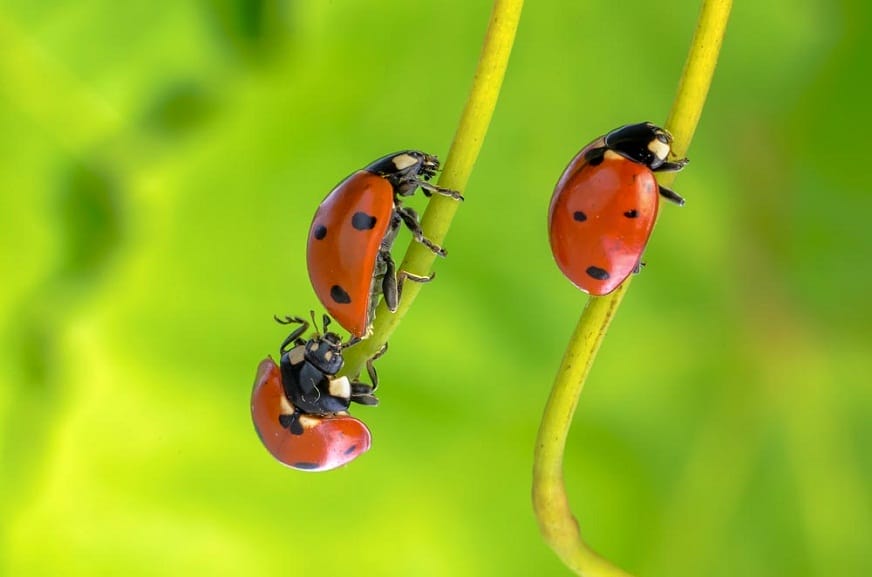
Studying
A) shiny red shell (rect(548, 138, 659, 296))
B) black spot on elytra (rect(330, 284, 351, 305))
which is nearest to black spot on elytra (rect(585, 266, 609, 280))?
shiny red shell (rect(548, 138, 659, 296))

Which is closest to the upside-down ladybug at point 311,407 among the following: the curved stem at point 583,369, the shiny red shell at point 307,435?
the shiny red shell at point 307,435

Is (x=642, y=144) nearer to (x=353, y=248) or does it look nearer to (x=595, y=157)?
(x=595, y=157)

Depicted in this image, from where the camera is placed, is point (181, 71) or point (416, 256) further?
point (181, 71)

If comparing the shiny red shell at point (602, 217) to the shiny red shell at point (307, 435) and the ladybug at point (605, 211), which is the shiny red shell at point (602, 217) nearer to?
the ladybug at point (605, 211)

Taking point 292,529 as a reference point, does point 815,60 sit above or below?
above

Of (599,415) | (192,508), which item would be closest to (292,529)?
(192,508)

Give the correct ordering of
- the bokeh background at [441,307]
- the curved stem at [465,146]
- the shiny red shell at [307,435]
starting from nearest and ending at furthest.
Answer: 1. the curved stem at [465,146]
2. the shiny red shell at [307,435]
3. the bokeh background at [441,307]

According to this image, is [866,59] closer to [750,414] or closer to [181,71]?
[750,414]
